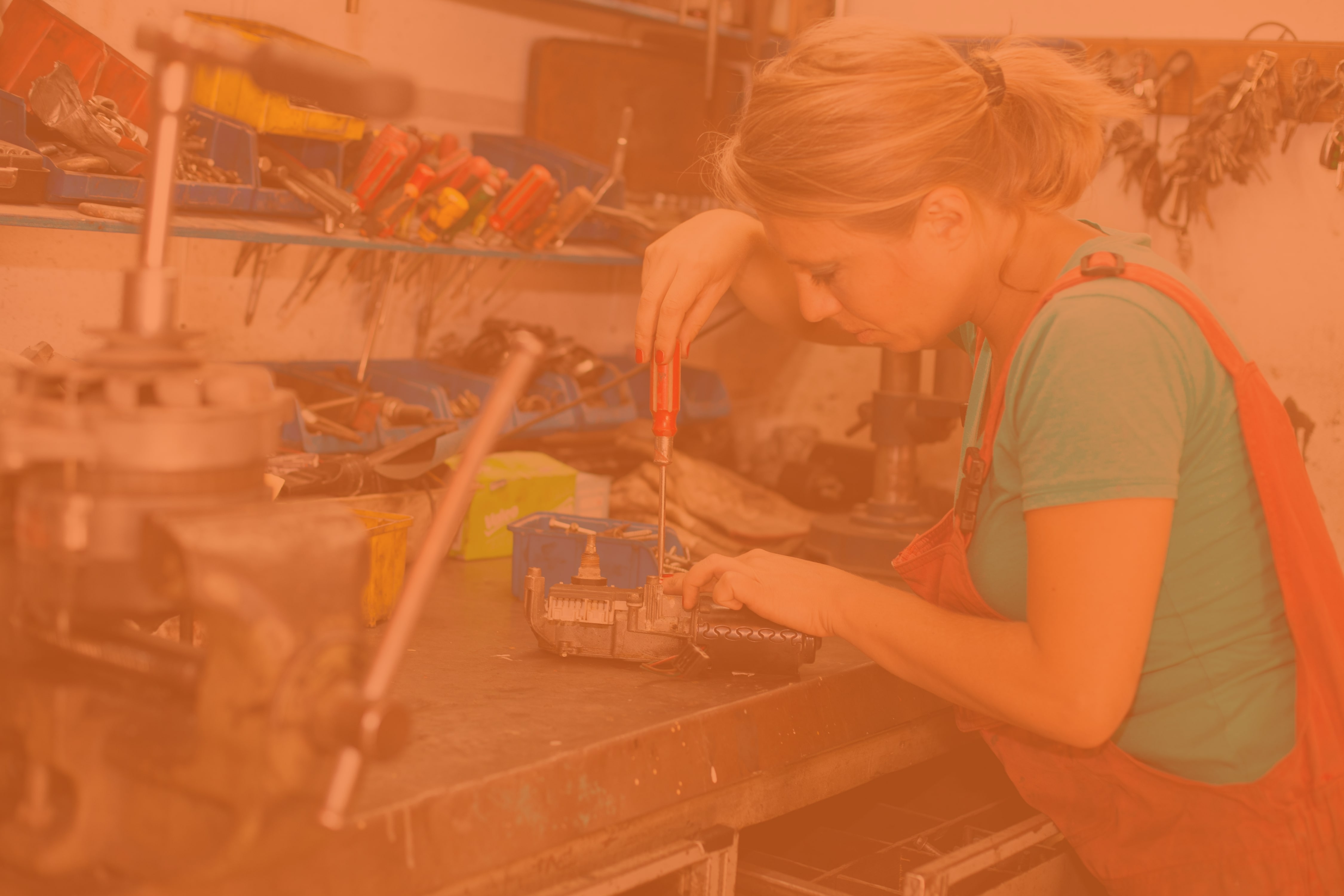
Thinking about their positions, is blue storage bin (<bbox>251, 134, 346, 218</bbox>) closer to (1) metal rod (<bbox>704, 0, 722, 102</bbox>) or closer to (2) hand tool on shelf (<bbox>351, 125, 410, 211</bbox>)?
(2) hand tool on shelf (<bbox>351, 125, 410, 211</bbox>)

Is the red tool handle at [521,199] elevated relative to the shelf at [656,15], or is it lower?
lower

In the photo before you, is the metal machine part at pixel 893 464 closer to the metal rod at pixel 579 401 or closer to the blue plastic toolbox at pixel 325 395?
the metal rod at pixel 579 401

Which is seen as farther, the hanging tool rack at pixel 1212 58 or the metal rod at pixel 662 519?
the hanging tool rack at pixel 1212 58

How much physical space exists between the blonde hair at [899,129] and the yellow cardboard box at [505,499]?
2.47ft

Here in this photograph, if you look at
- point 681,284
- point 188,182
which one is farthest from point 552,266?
point 681,284

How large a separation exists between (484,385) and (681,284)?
79 cm

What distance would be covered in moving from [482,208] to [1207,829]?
140 centimetres

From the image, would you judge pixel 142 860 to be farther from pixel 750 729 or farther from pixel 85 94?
pixel 85 94

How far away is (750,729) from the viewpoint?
125cm

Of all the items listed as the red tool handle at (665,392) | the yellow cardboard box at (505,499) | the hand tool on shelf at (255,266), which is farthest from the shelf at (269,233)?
the red tool handle at (665,392)

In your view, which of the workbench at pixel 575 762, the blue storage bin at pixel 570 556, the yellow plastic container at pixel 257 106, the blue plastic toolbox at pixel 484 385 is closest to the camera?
the workbench at pixel 575 762

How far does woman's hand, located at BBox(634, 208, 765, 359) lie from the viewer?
4.81 feet

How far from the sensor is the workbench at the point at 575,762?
3.08ft

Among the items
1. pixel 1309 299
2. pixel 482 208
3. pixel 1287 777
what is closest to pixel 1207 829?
pixel 1287 777
